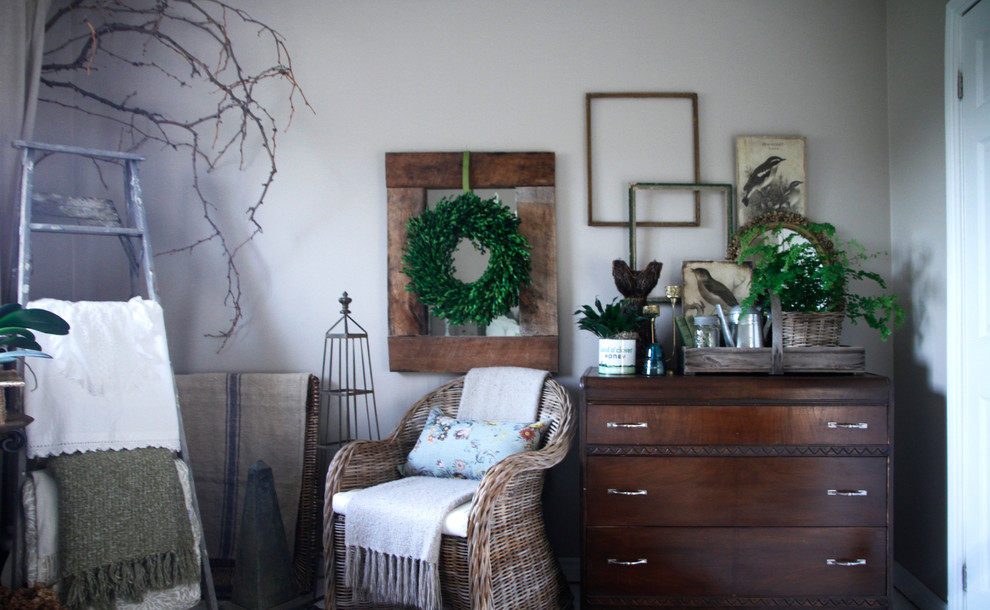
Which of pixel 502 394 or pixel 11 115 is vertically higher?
pixel 11 115

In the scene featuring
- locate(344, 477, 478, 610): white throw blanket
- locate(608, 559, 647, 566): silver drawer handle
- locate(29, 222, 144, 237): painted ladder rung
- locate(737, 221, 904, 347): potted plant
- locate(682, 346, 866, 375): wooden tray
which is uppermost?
locate(29, 222, 144, 237): painted ladder rung

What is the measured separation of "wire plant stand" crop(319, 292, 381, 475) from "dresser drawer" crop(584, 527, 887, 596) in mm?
1165

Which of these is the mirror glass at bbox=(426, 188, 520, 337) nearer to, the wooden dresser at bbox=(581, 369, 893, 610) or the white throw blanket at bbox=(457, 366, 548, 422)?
the white throw blanket at bbox=(457, 366, 548, 422)

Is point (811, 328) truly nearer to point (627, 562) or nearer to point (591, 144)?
point (627, 562)

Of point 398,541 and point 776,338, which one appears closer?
point 398,541

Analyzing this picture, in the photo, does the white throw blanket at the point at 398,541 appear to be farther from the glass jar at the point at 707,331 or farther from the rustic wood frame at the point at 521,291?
the glass jar at the point at 707,331

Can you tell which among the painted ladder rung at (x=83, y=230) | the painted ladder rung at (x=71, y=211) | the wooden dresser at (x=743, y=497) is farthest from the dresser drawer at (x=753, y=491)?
the painted ladder rung at (x=71, y=211)

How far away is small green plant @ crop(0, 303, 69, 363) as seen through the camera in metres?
1.65

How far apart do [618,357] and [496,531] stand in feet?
2.42

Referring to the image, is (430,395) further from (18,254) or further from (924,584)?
(924,584)

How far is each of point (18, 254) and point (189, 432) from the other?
35.4 inches

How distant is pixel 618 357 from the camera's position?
2.36m

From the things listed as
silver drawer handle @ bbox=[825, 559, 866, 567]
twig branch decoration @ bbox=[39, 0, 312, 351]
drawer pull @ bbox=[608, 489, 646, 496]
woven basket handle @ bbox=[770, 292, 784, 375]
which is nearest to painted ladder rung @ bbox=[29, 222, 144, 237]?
twig branch decoration @ bbox=[39, 0, 312, 351]

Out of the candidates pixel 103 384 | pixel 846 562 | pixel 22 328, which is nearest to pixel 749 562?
pixel 846 562
